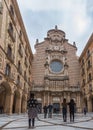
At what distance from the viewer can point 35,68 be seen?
4041cm

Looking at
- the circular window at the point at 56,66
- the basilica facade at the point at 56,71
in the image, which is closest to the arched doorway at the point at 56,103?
the basilica facade at the point at 56,71

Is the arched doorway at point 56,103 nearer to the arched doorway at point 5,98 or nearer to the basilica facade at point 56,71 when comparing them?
the basilica facade at point 56,71

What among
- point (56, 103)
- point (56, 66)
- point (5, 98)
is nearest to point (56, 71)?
point (56, 66)

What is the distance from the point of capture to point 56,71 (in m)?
40.4

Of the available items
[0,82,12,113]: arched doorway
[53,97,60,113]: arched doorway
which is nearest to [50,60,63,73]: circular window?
[53,97,60,113]: arched doorway

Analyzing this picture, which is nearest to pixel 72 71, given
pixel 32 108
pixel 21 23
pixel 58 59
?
pixel 58 59

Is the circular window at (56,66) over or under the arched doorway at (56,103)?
over

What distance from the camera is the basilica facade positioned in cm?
3772

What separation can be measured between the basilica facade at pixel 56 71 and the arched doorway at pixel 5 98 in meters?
15.8

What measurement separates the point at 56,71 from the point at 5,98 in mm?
20289

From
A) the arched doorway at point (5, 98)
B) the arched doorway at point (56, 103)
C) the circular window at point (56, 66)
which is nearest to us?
the arched doorway at point (5, 98)

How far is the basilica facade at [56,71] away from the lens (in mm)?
37719

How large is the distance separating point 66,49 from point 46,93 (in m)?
12.2

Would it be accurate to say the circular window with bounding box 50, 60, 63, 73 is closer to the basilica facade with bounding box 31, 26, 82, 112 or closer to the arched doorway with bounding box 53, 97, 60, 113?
the basilica facade with bounding box 31, 26, 82, 112
